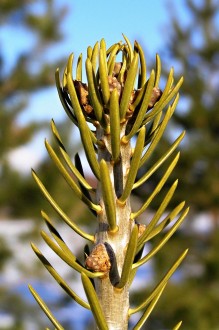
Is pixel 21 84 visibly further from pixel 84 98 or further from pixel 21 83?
pixel 84 98

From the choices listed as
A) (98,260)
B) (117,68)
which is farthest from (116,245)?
(117,68)

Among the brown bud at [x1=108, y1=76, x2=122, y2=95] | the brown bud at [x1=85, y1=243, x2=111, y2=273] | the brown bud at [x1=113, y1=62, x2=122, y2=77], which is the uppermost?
the brown bud at [x1=113, y1=62, x2=122, y2=77]

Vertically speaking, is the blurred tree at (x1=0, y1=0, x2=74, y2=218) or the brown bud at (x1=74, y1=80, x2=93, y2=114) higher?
the blurred tree at (x1=0, y1=0, x2=74, y2=218)

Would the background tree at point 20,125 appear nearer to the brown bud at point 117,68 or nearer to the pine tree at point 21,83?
the pine tree at point 21,83

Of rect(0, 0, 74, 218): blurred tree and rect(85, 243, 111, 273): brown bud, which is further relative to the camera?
rect(0, 0, 74, 218): blurred tree

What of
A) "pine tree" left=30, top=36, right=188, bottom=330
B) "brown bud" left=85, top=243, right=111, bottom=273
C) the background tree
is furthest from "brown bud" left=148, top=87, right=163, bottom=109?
the background tree

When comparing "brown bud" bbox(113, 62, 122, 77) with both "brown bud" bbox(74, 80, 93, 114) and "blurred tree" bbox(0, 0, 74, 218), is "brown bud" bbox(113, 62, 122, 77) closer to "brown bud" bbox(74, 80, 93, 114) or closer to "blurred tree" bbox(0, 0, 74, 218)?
"brown bud" bbox(74, 80, 93, 114)

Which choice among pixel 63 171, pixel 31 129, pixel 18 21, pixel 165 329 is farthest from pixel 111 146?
pixel 165 329
